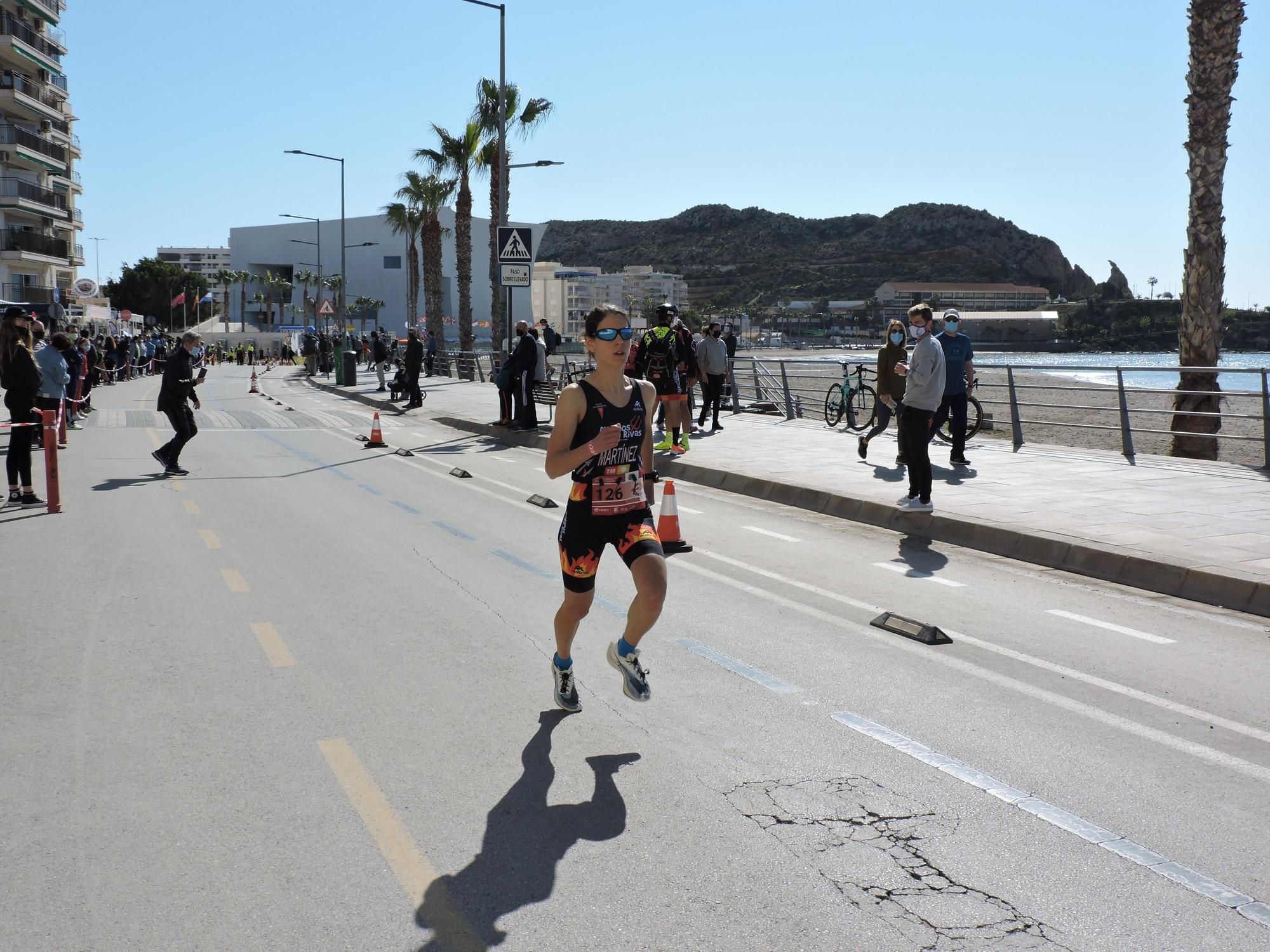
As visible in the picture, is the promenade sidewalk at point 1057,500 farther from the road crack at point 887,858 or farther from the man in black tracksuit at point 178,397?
the man in black tracksuit at point 178,397

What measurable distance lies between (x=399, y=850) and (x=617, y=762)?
3.75ft

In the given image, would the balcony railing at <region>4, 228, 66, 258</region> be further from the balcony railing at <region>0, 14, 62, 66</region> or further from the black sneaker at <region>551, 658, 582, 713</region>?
the black sneaker at <region>551, 658, 582, 713</region>

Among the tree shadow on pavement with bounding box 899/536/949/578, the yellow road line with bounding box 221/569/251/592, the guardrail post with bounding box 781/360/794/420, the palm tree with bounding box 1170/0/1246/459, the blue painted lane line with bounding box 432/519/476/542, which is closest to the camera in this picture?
the yellow road line with bounding box 221/569/251/592

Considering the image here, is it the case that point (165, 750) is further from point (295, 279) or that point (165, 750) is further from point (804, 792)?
point (295, 279)

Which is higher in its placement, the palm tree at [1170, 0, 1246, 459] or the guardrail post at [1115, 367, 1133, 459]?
the palm tree at [1170, 0, 1246, 459]

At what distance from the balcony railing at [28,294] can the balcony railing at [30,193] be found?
4.77 meters

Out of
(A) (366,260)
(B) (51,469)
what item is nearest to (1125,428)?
(B) (51,469)

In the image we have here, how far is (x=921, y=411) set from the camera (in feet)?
37.7

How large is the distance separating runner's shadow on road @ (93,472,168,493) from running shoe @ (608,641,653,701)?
1007cm

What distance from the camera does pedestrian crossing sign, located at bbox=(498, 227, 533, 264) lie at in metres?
22.5

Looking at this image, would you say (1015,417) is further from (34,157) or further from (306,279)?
(306,279)

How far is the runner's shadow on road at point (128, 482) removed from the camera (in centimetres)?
1377

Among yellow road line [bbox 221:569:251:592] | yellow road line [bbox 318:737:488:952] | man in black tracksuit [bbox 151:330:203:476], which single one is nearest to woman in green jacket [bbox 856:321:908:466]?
yellow road line [bbox 221:569:251:592]

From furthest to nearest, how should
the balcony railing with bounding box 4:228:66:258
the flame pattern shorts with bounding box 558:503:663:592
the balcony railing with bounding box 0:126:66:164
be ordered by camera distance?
the balcony railing with bounding box 0:126:66:164, the balcony railing with bounding box 4:228:66:258, the flame pattern shorts with bounding box 558:503:663:592
